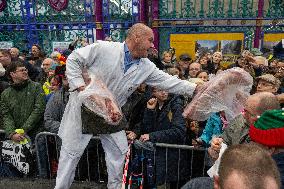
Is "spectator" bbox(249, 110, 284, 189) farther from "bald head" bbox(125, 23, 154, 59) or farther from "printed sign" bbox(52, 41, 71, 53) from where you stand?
"printed sign" bbox(52, 41, 71, 53)

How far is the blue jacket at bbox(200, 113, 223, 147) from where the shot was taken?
3.50 m

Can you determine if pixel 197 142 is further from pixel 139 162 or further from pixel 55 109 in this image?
pixel 55 109

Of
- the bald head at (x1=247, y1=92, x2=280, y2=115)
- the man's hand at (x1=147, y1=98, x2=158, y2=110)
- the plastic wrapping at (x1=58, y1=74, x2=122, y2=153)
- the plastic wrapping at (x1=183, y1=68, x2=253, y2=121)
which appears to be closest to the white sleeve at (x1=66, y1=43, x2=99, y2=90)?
the plastic wrapping at (x1=58, y1=74, x2=122, y2=153)

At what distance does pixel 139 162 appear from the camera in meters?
4.10

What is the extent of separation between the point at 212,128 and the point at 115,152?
3.64ft

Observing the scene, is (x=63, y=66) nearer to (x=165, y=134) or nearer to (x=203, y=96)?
(x=165, y=134)

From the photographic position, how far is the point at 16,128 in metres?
4.42

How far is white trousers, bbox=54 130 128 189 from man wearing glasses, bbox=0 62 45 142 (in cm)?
103

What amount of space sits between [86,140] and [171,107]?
1.06m

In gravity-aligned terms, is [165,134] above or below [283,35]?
below

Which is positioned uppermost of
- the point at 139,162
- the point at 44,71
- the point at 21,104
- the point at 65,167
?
the point at 44,71

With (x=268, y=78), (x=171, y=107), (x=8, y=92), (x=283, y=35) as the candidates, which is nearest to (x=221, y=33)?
(x=283, y=35)

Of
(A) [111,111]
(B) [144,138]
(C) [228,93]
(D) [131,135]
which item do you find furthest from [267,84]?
(A) [111,111]

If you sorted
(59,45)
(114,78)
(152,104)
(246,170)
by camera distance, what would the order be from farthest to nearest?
1. (59,45)
2. (152,104)
3. (114,78)
4. (246,170)
